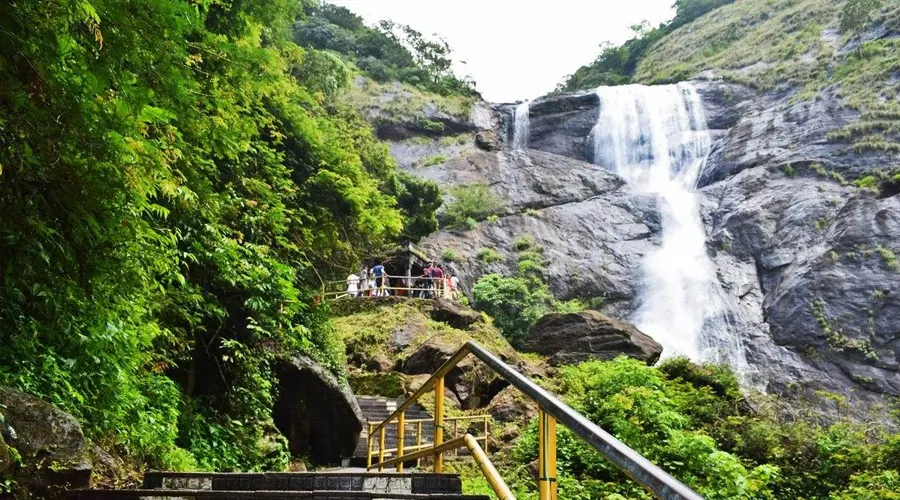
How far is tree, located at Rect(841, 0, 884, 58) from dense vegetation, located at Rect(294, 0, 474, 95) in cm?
2289

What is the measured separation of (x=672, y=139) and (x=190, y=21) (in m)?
36.2

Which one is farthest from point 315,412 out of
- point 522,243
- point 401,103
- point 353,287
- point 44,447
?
point 401,103

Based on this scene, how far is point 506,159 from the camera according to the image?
36.2m

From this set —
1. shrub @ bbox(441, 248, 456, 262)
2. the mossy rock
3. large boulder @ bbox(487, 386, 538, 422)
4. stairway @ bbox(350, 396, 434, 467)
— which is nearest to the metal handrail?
stairway @ bbox(350, 396, 434, 467)

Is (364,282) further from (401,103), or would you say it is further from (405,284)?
(401,103)

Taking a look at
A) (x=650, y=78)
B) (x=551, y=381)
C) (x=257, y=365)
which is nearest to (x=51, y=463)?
Answer: (x=257, y=365)

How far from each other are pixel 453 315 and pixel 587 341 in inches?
152

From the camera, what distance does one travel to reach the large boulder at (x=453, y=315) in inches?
701

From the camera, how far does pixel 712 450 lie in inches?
303

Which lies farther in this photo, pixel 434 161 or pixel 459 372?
pixel 434 161

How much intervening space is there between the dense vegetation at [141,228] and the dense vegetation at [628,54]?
46.6 m

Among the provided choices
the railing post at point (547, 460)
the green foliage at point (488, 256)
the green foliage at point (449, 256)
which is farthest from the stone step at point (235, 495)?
the green foliage at point (488, 256)

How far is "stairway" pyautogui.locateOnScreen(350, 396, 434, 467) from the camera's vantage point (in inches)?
438

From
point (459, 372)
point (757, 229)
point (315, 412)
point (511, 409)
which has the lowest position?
point (511, 409)
